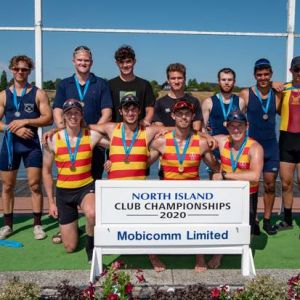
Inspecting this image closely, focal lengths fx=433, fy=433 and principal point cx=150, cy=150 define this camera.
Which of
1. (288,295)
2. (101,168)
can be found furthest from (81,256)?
(288,295)

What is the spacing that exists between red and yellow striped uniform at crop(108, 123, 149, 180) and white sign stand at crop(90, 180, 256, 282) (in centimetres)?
50

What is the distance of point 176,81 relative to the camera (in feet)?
15.5

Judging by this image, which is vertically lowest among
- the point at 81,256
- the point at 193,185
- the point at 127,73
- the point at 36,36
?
the point at 81,256

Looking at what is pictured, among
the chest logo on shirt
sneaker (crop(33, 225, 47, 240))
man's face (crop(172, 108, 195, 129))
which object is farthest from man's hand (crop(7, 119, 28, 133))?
man's face (crop(172, 108, 195, 129))

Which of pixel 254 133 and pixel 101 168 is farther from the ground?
pixel 254 133

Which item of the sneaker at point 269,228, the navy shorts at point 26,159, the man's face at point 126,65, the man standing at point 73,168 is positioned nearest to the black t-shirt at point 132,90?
the man's face at point 126,65

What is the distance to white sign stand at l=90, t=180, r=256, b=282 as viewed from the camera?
3.78 metres

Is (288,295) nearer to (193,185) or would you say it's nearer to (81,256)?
(193,185)

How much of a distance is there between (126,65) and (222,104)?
3.88 feet

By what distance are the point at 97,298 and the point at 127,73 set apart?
2.74 m

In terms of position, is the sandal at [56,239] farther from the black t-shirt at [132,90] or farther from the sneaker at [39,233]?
the black t-shirt at [132,90]

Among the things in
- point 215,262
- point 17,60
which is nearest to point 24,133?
point 17,60

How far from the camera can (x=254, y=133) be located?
5.22 meters

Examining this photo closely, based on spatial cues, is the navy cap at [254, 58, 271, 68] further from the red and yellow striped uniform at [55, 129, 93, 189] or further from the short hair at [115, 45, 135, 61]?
the red and yellow striped uniform at [55, 129, 93, 189]
